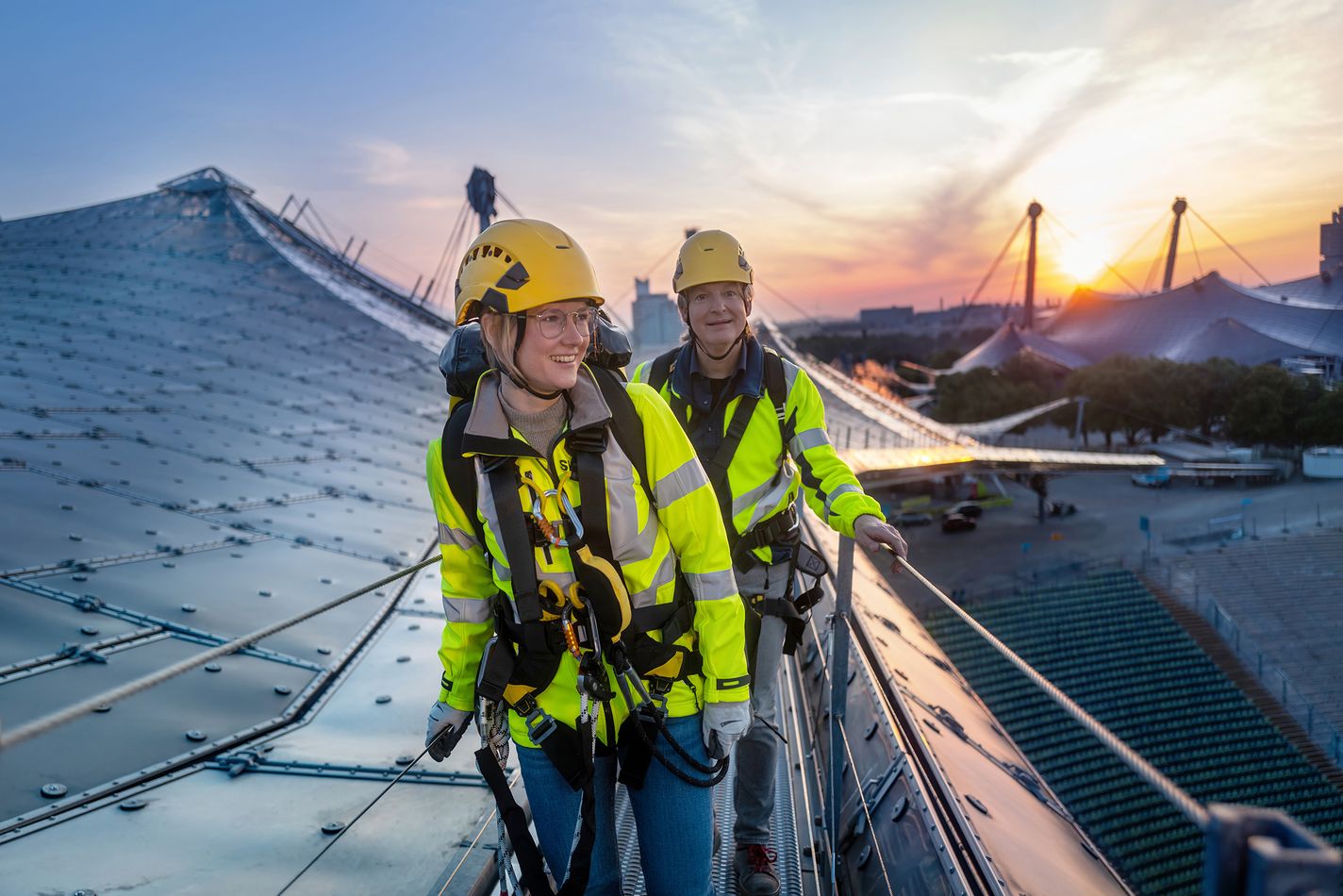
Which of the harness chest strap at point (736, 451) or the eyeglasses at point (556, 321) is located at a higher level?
the eyeglasses at point (556, 321)

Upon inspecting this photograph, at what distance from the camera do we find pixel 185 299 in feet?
45.8

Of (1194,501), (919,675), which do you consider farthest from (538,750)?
(1194,501)

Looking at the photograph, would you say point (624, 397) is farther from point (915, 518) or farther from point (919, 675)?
point (915, 518)

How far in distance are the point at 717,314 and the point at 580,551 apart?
139cm

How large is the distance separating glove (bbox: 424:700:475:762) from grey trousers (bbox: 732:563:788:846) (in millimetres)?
1155

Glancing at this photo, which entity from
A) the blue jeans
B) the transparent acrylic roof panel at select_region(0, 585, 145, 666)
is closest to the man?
the blue jeans

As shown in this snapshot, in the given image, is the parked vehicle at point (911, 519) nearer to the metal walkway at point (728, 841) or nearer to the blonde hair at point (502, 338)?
the metal walkway at point (728, 841)

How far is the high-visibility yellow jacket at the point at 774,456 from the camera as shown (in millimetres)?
2928

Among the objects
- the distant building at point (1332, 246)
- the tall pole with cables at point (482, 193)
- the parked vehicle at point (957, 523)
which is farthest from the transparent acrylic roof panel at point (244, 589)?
the distant building at point (1332, 246)

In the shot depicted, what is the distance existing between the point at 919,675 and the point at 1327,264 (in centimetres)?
7517

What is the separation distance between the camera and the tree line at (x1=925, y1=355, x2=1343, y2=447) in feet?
117

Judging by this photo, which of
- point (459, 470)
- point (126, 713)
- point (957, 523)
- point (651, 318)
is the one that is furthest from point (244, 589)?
point (651, 318)

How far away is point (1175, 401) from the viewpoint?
129 feet

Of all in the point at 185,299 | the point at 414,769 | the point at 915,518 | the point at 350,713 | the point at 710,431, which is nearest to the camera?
the point at 710,431
